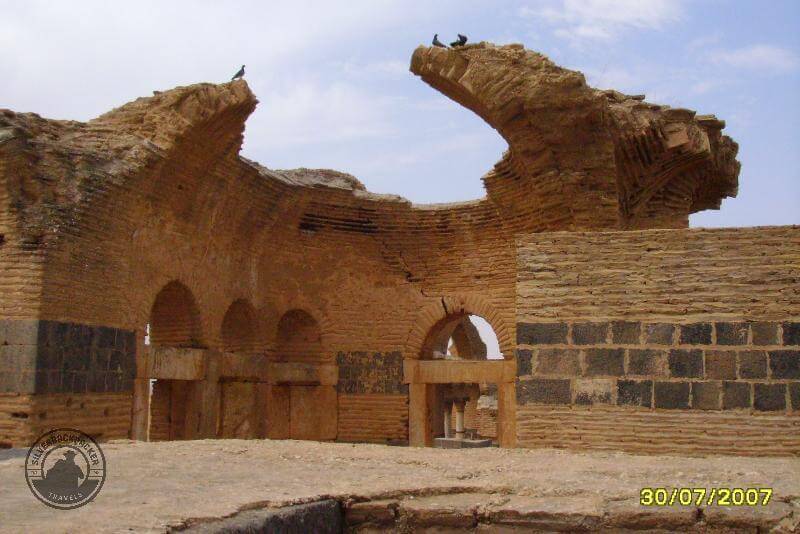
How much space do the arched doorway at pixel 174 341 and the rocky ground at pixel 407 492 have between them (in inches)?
243

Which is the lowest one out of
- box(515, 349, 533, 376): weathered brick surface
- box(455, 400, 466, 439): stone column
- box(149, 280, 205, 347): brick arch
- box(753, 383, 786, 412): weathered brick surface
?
box(455, 400, 466, 439): stone column

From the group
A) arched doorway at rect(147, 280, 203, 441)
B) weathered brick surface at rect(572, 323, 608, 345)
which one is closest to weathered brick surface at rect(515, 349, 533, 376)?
weathered brick surface at rect(572, 323, 608, 345)

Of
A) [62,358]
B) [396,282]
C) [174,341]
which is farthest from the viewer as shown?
[396,282]

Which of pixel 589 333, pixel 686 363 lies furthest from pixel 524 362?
pixel 686 363

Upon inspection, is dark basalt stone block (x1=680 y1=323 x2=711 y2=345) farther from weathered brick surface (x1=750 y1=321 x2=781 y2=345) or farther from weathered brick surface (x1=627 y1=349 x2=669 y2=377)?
weathered brick surface (x1=750 y1=321 x2=781 y2=345)

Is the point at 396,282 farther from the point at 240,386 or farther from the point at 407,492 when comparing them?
the point at 407,492

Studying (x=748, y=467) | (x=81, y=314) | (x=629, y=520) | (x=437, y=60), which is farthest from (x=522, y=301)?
(x=81, y=314)

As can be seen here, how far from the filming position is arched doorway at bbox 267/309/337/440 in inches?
537

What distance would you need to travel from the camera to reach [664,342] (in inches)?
266

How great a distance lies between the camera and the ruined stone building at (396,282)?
6.72 m

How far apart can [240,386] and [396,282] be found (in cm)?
307

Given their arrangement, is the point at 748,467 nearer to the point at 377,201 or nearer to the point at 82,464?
the point at 82,464

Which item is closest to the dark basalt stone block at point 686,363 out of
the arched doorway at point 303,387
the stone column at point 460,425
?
the arched doorway at point 303,387

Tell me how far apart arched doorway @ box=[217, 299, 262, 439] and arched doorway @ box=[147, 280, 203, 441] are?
2.37 ft
